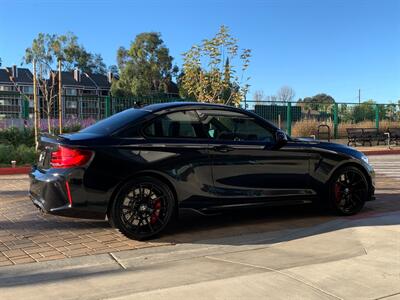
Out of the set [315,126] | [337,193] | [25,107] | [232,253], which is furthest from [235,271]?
[315,126]

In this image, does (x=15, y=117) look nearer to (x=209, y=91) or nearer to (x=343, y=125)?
(x=209, y=91)

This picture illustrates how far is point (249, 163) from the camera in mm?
6621

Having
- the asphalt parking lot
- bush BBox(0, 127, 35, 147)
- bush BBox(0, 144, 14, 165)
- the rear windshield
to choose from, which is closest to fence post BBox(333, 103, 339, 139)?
bush BBox(0, 127, 35, 147)

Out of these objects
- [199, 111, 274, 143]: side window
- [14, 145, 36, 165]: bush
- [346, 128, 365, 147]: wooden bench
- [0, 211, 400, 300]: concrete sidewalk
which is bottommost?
[0, 211, 400, 300]: concrete sidewalk

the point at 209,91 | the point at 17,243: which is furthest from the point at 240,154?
the point at 209,91

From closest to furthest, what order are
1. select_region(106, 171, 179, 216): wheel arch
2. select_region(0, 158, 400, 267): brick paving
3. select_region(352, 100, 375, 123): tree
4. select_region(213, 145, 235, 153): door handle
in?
1. select_region(0, 158, 400, 267): brick paving
2. select_region(106, 171, 179, 216): wheel arch
3. select_region(213, 145, 235, 153): door handle
4. select_region(352, 100, 375, 123): tree

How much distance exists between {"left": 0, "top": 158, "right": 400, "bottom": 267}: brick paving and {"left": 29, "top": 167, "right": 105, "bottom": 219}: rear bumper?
1.25 feet

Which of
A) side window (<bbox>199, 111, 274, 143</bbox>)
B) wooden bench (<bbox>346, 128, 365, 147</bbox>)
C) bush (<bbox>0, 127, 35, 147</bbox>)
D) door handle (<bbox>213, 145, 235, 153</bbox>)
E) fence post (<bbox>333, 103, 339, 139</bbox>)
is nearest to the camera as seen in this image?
door handle (<bbox>213, 145, 235, 153</bbox>)

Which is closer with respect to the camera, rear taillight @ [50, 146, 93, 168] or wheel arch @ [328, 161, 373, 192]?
rear taillight @ [50, 146, 93, 168]

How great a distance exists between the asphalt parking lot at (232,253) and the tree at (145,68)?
62.2 metres

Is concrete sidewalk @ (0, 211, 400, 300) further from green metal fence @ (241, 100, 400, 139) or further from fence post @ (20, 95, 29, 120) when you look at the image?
green metal fence @ (241, 100, 400, 139)

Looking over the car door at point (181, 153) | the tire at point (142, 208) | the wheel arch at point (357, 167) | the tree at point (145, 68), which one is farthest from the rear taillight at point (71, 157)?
the tree at point (145, 68)

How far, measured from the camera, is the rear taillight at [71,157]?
571 centimetres

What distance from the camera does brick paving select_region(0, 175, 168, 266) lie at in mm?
5484
